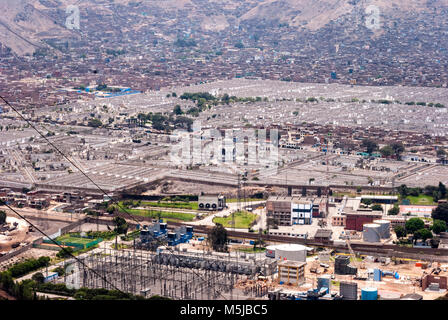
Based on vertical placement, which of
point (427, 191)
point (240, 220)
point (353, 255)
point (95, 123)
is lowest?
point (353, 255)

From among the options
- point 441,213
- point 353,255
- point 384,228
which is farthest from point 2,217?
point 441,213

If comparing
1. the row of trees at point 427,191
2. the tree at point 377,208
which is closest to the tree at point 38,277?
the tree at point 377,208

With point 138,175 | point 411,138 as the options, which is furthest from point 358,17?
point 138,175

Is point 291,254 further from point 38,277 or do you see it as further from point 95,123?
point 95,123

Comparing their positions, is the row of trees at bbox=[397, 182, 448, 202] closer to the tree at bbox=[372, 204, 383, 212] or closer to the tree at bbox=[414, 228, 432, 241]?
the tree at bbox=[372, 204, 383, 212]

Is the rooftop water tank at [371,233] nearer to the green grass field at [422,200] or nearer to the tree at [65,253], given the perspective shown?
the green grass field at [422,200]
